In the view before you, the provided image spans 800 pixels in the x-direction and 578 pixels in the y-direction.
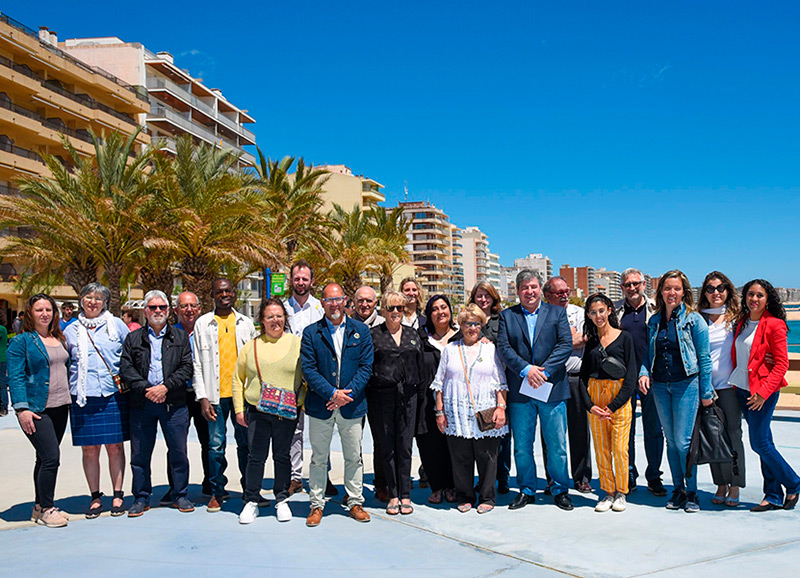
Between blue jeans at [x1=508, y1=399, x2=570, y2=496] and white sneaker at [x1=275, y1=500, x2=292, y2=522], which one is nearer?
white sneaker at [x1=275, y1=500, x2=292, y2=522]

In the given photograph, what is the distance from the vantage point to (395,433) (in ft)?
17.3

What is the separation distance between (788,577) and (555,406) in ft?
6.41

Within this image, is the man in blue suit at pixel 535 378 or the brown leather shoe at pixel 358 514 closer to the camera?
the brown leather shoe at pixel 358 514

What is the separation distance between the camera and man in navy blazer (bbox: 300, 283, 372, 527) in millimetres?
4996

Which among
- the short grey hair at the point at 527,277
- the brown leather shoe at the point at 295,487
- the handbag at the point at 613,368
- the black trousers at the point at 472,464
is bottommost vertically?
the brown leather shoe at the point at 295,487

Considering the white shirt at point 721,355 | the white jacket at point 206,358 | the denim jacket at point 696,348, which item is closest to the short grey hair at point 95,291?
the white jacket at point 206,358

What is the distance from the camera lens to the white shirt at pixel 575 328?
5.57 metres

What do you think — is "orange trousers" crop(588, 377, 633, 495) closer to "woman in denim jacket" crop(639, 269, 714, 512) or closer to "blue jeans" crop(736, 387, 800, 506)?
"woman in denim jacket" crop(639, 269, 714, 512)

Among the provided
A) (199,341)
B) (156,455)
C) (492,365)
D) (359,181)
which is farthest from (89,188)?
(359,181)

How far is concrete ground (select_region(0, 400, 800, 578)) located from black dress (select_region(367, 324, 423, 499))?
0.33 m

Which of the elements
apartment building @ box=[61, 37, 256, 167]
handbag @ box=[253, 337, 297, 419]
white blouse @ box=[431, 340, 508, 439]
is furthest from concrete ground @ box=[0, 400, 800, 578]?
apartment building @ box=[61, 37, 256, 167]

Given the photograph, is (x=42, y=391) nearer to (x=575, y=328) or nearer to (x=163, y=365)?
(x=163, y=365)

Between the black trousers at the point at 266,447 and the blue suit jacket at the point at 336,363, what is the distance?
270 mm

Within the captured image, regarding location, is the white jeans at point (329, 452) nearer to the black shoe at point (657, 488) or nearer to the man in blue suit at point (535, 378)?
the man in blue suit at point (535, 378)
